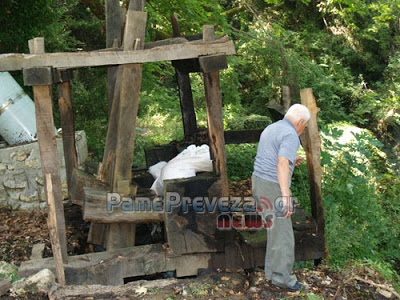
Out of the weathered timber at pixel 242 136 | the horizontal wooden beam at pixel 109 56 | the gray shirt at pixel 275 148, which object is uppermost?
the horizontal wooden beam at pixel 109 56

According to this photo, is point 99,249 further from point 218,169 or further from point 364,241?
point 364,241

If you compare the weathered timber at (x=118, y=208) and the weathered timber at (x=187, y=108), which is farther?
the weathered timber at (x=187, y=108)

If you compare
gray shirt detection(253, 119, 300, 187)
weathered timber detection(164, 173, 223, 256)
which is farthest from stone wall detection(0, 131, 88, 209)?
gray shirt detection(253, 119, 300, 187)

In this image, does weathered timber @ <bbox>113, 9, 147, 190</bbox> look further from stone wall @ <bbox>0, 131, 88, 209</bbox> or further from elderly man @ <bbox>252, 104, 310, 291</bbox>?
stone wall @ <bbox>0, 131, 88, 209</bbox>

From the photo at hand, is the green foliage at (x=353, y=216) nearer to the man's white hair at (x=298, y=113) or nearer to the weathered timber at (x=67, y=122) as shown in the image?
the man's white hair at (x=298, y=113)

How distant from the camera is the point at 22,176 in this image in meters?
7.01

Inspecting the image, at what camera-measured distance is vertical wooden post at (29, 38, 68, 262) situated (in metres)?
4.13

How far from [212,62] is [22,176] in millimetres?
4341

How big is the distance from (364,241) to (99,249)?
11.8 ft

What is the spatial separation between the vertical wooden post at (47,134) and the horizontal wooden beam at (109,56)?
0.16 meters

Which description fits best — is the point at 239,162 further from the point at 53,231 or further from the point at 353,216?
the point at 53,231

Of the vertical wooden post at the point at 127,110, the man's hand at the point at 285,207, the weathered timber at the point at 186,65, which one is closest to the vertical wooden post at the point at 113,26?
the vertical wooden post at the point at 127,110

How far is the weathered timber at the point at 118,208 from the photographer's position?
4.57 m

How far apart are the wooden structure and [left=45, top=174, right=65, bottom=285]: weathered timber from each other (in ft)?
0.03
